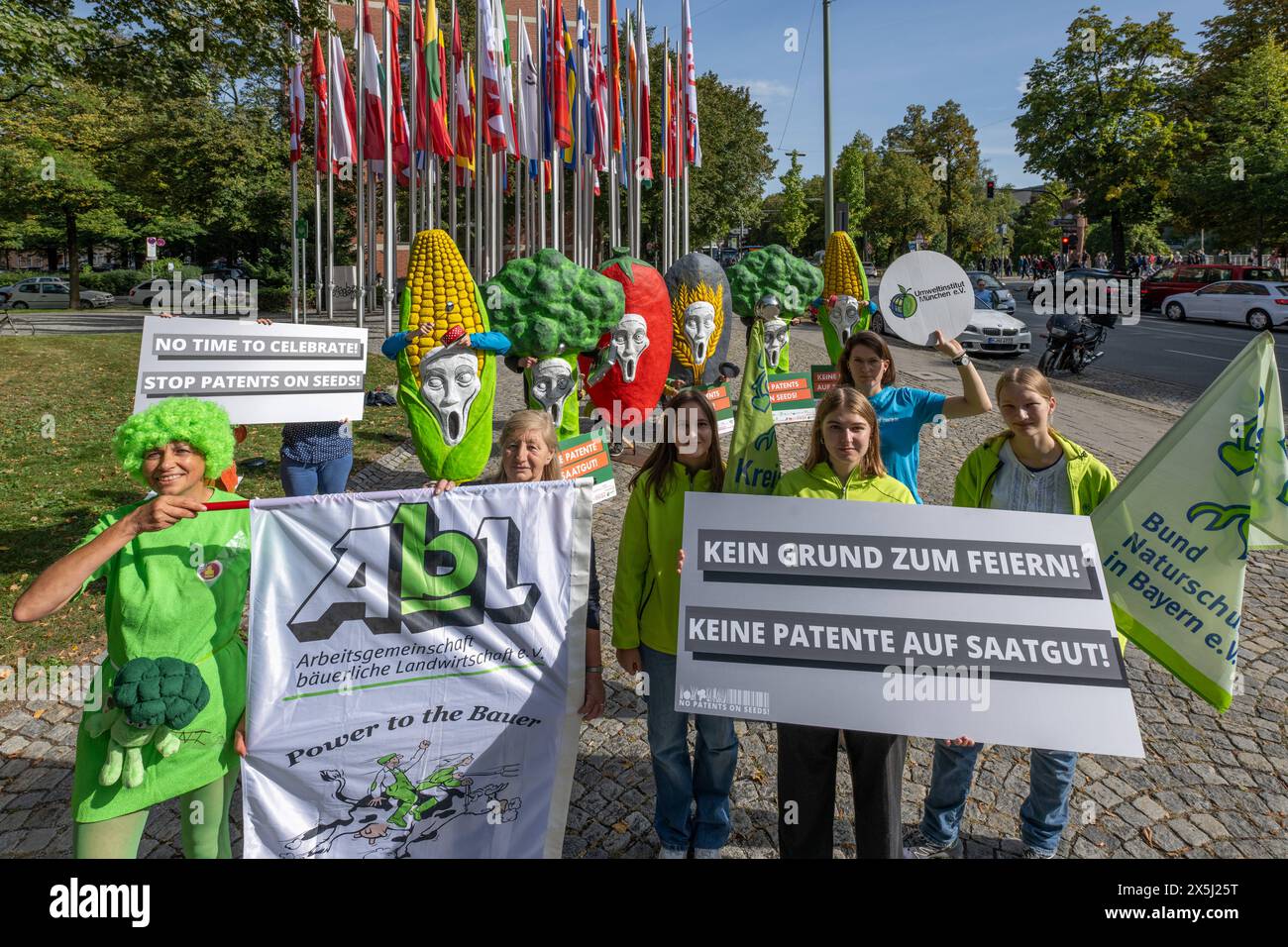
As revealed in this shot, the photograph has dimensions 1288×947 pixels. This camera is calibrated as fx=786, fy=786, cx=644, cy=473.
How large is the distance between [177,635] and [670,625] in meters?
1.71

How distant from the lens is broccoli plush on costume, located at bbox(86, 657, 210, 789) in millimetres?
2354

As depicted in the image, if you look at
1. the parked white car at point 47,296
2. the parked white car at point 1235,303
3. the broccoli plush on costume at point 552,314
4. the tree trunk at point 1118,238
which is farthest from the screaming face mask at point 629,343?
the tree trunk at point 1118,238

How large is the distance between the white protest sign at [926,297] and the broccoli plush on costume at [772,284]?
464cm

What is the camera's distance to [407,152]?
19.1m

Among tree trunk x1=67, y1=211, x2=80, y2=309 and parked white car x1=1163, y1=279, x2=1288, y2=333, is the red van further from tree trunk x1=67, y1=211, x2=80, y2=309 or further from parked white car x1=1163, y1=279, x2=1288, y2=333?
tree trunk x1=67, y1=211, x2=80, y2=309

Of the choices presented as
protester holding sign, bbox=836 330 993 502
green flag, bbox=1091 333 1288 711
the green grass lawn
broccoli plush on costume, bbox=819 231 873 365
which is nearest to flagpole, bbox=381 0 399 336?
the green grass lawn

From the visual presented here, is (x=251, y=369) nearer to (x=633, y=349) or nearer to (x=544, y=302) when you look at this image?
(x=544, y=302)

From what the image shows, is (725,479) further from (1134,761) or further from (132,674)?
Result: (1134,761)

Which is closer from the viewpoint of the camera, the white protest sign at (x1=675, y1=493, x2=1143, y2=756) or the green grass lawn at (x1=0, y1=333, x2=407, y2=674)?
the white protest sign at (x1=675, y1=493, x2=1143, y2=756)

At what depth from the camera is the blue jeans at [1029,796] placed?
10.4ft

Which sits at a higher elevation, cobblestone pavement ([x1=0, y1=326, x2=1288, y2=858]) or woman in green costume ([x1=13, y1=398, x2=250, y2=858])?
woman in green costume ([x1=13, y1=398, x2=250, y2=858])

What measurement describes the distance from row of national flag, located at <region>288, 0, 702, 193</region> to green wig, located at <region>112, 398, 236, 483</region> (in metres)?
13.8

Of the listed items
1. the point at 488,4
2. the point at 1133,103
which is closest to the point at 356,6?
the point at 488,4

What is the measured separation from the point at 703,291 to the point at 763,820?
698 cm
